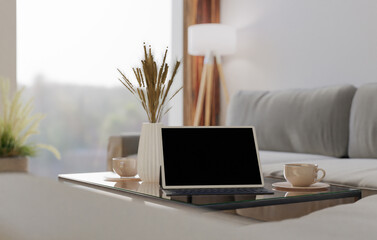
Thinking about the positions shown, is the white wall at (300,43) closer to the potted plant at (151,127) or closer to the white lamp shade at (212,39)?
the white lamp shade at (212,39)

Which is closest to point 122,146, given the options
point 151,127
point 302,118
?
point 302,118

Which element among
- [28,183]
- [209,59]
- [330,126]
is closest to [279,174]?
[330,126]

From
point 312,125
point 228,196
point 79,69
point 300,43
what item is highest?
point 300,43

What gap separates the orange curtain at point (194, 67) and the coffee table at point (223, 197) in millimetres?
2898

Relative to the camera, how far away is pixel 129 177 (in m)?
1.96

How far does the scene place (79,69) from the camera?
4.18 meters

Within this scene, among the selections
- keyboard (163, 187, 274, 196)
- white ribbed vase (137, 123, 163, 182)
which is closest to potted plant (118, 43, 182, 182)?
white ribbed vase (137, 123, 163, 182)

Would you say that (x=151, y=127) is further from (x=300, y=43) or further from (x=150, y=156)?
(x=300, y=43)

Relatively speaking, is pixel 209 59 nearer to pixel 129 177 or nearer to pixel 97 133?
pixel 97 133

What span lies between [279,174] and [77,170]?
96.1 inches

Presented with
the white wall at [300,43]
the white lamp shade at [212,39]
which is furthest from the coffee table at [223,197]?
the white lamp shade at [212,39]

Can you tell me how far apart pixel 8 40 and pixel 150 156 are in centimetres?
253

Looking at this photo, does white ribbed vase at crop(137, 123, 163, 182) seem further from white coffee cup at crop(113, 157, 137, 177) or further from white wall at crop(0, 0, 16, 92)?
white wall at crop(0, 0, 16, 92)

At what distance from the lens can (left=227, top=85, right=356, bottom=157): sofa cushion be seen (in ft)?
9.96
